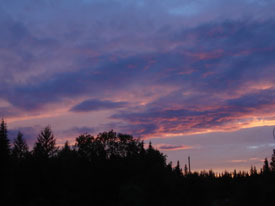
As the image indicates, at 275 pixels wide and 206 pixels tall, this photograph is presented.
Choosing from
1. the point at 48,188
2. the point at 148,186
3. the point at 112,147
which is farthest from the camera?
the point at 112,147

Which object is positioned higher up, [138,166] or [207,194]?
[138,166]

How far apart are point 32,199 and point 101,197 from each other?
839 cm

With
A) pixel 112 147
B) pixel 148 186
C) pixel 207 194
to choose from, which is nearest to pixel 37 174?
pixel 148 186

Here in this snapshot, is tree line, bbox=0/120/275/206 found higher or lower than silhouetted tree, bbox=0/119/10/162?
lower

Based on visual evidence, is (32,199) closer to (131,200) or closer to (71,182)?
(71,182)

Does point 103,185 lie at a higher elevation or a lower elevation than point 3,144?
lower

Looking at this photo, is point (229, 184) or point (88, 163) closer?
point (88, 163)

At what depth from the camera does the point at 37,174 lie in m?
41.6

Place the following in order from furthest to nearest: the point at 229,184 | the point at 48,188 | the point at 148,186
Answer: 1. the point at 229,184
2. the point at 48,188
3. the point at 148,186

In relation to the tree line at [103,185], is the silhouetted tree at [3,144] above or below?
above

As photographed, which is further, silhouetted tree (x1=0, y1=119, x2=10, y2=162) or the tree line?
silhouetted tree (x1=0, y1=119, x2=10, y2=162)

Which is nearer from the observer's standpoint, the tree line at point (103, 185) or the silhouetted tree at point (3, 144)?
the tree line at point (103, 185)

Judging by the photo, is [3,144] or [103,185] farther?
[3,144]

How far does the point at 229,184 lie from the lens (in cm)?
11081
